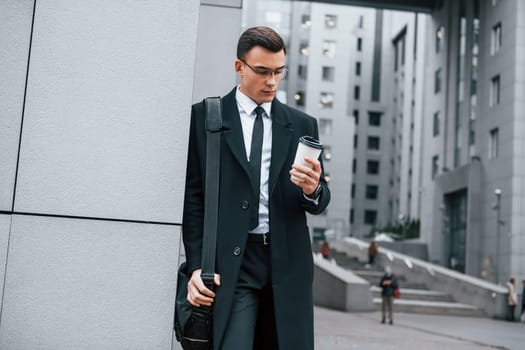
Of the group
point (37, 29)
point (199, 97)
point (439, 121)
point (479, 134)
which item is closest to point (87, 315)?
point (37, 29)

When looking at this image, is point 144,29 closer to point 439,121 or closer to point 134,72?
point 134,72

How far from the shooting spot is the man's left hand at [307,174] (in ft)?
8.91

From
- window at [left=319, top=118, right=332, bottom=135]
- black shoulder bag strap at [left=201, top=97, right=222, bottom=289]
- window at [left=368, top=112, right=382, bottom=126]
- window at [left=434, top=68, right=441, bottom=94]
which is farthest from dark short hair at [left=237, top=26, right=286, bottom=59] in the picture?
window at [left=368, top=112, right=382, bottom=126]

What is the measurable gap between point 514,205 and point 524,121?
3.83m

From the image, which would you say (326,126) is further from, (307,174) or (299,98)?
(307,174)

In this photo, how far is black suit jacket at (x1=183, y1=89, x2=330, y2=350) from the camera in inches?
112

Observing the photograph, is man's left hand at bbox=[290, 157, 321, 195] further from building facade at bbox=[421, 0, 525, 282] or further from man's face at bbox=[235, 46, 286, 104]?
building facade at bbox=[421, 0, 525, 282]

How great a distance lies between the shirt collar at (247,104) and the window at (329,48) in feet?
232

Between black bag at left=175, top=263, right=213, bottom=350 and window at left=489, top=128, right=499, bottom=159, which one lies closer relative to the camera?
black bag at left=175, top=263, right=213, bottom=350

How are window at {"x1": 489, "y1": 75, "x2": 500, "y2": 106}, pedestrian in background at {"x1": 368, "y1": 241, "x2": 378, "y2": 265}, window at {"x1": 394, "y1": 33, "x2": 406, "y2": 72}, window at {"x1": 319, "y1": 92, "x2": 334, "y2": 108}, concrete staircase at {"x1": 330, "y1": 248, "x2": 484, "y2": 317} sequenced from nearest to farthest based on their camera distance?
1. concrete staircase at {"x1": 330, "y1": 248, "x2": 484, "y2": 317}
2. pedestrian in background at {"x1": 368, "y1": 241, "x2": 378, "y2": 265}
3. window at {"x1": 489, "y1": 75, "x2": 500, "y2": 106}
4. window at {"x1": 319, "y1": 92, "x2": 334, "y2": 108}
5. window at {"x1": 394, "y1": 33, "x2": 406, "y2": 72}

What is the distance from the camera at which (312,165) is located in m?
2.74

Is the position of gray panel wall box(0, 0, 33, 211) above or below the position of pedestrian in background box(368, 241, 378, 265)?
above

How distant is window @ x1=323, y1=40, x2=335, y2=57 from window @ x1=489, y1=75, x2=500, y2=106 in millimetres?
39651

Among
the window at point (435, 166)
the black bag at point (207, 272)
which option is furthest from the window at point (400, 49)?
the black bag at point (207, 272)
